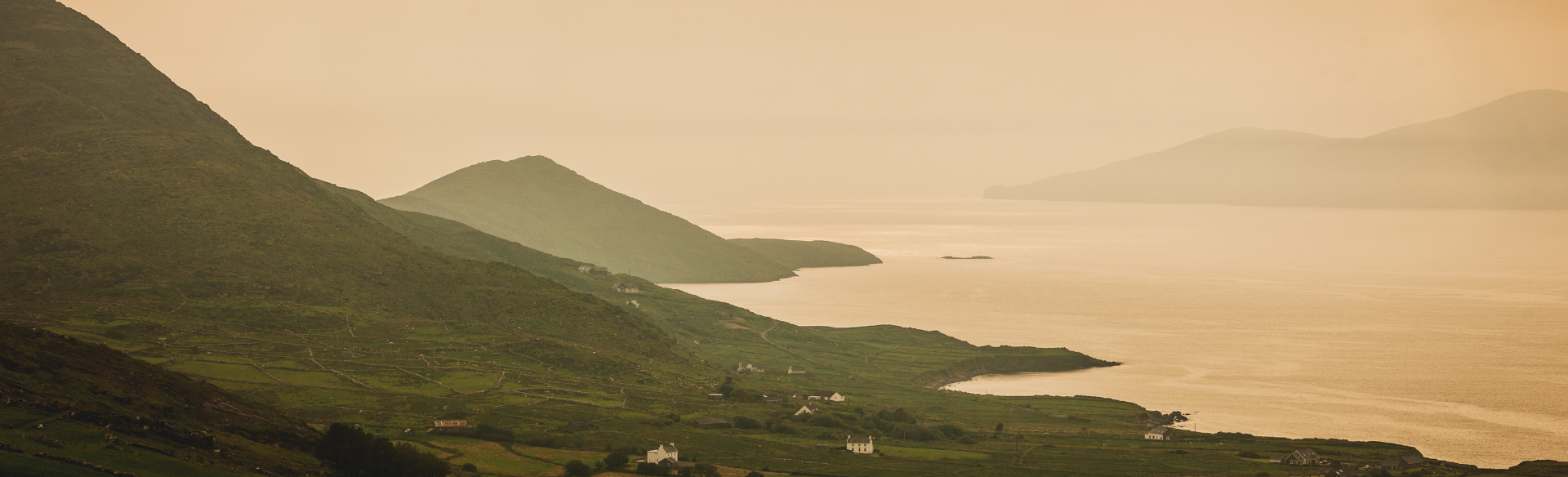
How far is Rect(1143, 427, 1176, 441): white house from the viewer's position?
90000mm

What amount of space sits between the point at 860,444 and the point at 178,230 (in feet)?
291

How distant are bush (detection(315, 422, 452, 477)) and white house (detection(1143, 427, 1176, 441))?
57.0 metres

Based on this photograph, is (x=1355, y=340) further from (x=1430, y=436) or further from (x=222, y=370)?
(x=222, y=370)

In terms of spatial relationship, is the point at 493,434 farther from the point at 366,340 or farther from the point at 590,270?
the point at 590,270

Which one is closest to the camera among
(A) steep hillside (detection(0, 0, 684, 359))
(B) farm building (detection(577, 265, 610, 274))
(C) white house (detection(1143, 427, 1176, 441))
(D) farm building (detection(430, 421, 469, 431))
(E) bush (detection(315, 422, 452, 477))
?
(E) bush (detection(315, 422, 452, 477))

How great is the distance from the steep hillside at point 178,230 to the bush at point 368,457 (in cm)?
5651

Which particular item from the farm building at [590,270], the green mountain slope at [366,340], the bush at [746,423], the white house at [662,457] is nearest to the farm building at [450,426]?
the green mountain slope at [366,340]

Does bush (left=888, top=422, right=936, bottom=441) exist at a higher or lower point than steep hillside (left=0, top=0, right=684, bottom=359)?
lower

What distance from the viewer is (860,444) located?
81.9 meters

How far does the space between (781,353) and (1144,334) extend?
2379 inches

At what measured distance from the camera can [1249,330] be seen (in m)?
169

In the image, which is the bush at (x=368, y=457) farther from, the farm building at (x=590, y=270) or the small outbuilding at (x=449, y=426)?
the farm building at (x=590, y=270)

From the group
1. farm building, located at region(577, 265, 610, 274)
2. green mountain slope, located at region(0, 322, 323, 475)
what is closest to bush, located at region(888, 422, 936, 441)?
green mountain slope, located at region(0, 322, 323, 475)

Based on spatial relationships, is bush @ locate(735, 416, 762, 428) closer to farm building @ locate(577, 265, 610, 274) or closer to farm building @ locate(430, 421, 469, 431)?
farm building @ locate(430, 421, 469, 431)
